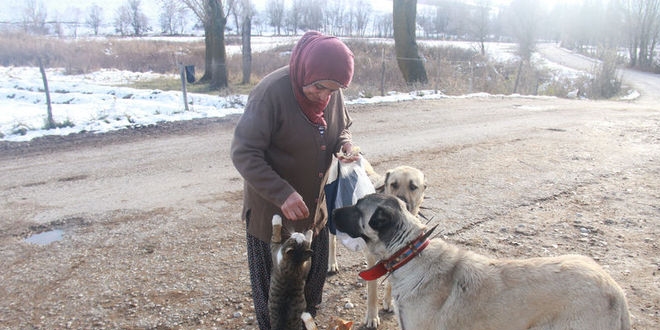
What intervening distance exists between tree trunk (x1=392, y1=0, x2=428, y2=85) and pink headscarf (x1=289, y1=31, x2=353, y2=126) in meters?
17.9

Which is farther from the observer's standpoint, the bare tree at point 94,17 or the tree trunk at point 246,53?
the bare tree at point 94,17

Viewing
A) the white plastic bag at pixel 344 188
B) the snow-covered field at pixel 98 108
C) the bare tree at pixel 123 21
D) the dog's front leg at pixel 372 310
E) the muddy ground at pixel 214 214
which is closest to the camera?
the white plastic bag at pixel 344 188

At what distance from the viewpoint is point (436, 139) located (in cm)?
1052

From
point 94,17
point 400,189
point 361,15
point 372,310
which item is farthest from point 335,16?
point 372,310

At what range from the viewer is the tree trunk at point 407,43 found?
66.3 ft

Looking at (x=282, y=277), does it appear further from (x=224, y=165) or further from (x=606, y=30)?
(x=606, y=30)

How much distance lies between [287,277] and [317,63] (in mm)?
1535

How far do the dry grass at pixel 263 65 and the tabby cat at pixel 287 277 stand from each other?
1355cm

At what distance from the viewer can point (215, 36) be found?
19.0 m

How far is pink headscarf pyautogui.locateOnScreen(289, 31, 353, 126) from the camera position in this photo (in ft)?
8.96

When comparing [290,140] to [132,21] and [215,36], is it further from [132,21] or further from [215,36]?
[132,21]

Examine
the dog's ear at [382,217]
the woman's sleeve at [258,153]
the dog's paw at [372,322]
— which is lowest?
the dog's paw at [372,322]

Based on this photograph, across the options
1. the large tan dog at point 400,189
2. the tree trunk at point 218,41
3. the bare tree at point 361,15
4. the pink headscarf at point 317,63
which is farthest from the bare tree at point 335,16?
the pink headscarf at point 317,63

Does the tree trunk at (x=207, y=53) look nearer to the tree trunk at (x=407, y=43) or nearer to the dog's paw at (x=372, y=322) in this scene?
the tree trunk at (x=407, y=43)
